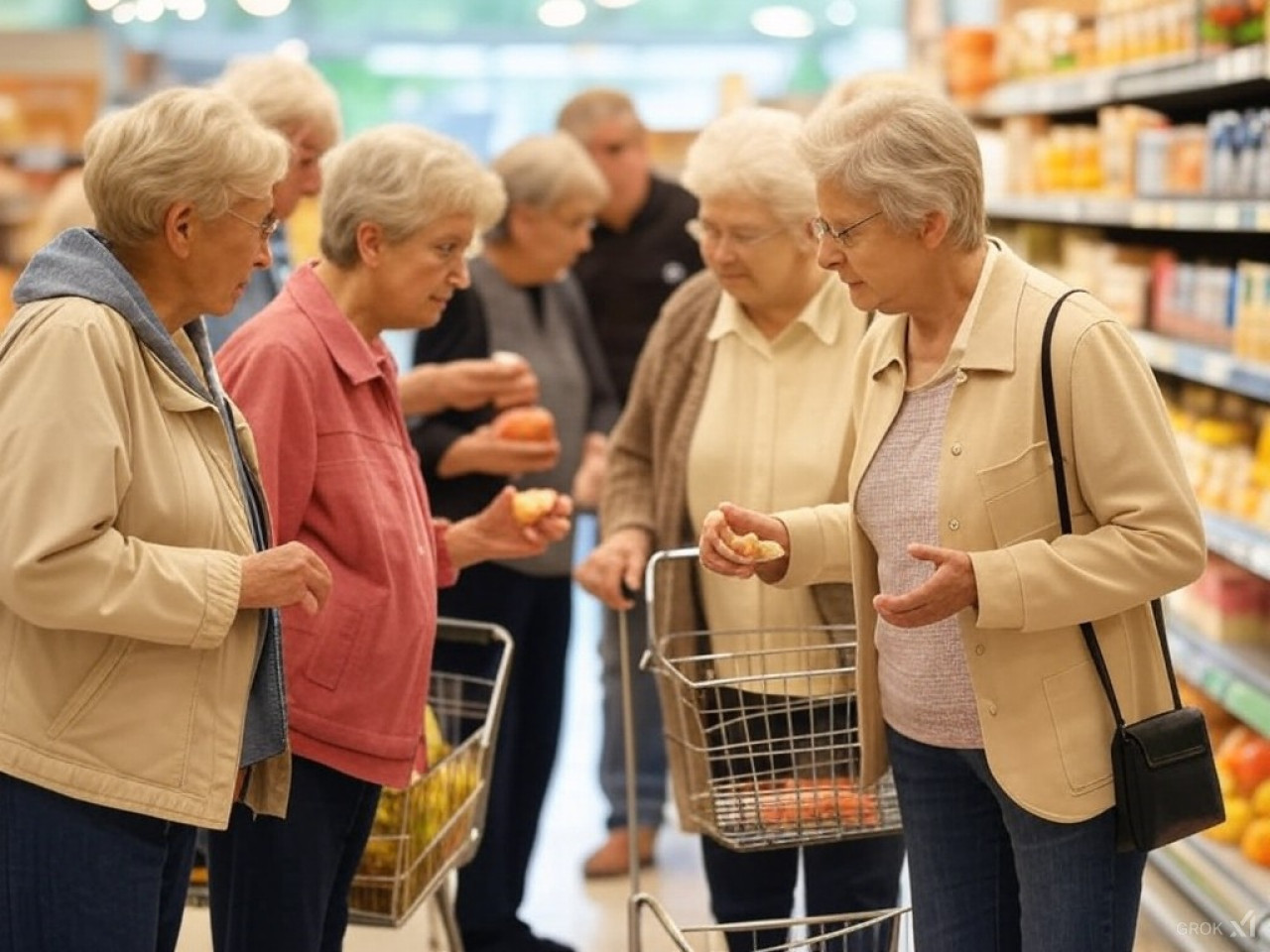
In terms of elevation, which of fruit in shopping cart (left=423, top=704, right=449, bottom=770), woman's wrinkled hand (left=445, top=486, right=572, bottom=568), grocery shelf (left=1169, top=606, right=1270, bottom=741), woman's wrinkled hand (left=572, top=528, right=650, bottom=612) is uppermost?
woman's wrinkled hand (left=445, top=486, right=572, bottom=568)

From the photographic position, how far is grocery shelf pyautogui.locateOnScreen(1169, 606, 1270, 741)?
437cm

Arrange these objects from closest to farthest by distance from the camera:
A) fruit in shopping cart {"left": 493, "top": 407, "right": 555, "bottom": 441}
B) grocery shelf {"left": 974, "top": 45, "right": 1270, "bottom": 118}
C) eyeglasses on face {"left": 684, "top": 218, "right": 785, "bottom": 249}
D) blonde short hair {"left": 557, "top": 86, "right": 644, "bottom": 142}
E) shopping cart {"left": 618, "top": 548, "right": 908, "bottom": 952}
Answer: shopping cart {"left": 618, "top": 548, "right": 908, "bottom": 952}, eyeglasses on face {"left": 684, "top": 218, "right": 785, "bottom": 249}, fruit in shopping cart {"left": 493, "top": 407, "right": 555, "bottom": 441}, grocery shelf {"left": 974, "top": 45, "right": 1270, "bottom": 118}, blonde short hair {"left": 557, "top": 86, "right": 644, "bottom": 142}

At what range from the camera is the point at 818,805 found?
294cm

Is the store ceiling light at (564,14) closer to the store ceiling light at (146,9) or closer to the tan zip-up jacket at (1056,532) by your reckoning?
the store ceiling light at (146,9)

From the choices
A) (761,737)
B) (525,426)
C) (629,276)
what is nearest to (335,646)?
(761,737)

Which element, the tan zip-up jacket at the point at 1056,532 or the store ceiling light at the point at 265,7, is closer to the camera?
the tan zip-up jacket at the point at 1056,532

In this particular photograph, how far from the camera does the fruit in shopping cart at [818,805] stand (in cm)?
293

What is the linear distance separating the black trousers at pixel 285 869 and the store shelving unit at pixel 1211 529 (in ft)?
7.42

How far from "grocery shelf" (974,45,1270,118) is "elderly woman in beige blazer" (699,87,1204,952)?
2.02 m

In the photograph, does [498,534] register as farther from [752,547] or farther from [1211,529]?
[1211,529]

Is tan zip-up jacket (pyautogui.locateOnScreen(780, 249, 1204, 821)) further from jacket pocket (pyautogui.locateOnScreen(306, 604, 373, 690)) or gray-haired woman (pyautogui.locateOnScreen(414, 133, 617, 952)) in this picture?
gray-haired woman (pyautogui.locateOnScreen(414, 133, 617, 952))

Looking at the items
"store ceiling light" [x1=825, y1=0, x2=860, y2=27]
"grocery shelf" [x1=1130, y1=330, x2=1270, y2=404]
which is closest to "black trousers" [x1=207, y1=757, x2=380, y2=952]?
"grocery shelf" [x1=1130, y1=330, x2=1270, y2=404]

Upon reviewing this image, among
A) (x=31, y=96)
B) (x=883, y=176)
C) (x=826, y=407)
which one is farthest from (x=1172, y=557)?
(x=31, y=96)

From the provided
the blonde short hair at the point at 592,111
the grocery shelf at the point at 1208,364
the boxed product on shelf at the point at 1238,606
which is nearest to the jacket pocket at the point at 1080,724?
the grocery shelf at the point at 1208,364
